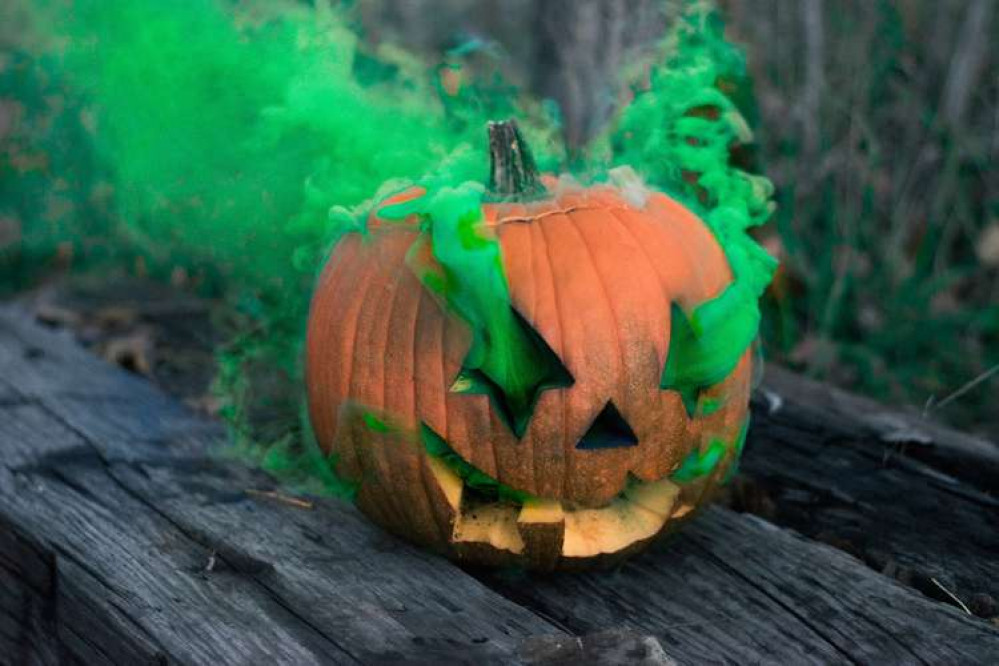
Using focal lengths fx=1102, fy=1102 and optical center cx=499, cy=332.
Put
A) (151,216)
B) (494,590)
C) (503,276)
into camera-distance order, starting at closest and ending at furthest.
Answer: (503,276), (494,590), (151,216)

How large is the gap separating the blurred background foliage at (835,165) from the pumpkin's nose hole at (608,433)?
1.30 meters

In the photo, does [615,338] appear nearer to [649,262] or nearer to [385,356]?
[649,262]

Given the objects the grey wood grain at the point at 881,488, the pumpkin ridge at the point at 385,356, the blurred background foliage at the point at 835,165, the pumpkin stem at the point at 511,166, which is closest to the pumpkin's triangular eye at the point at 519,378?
the pumpkin ridge at the point at 385,356

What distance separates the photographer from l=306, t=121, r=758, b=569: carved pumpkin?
4.83ft

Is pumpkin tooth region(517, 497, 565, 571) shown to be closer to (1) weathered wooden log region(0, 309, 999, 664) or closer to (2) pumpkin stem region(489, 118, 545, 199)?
(1) weathered wooden log region(0, 309, 999, 664)

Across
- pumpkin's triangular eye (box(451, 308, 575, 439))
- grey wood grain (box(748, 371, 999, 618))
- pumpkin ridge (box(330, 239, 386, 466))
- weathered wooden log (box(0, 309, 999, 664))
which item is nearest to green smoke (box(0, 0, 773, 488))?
pumpkin's triangular eye (box(451, 308, 575, 439))

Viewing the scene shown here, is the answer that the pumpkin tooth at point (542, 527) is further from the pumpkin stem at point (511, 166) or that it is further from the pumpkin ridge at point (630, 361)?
the pumpkin stem at point (511, 166)

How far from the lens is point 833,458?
2.05 metres

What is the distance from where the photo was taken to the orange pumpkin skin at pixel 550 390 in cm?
148

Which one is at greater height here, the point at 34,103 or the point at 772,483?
the point at 34,103

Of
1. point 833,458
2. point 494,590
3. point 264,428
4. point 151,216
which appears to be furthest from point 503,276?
point 151,216

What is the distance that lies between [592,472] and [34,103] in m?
2.37

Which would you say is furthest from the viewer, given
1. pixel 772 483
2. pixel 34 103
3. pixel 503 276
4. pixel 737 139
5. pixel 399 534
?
pixel 34 103

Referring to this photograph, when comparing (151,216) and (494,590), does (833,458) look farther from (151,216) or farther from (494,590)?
(151,216)
